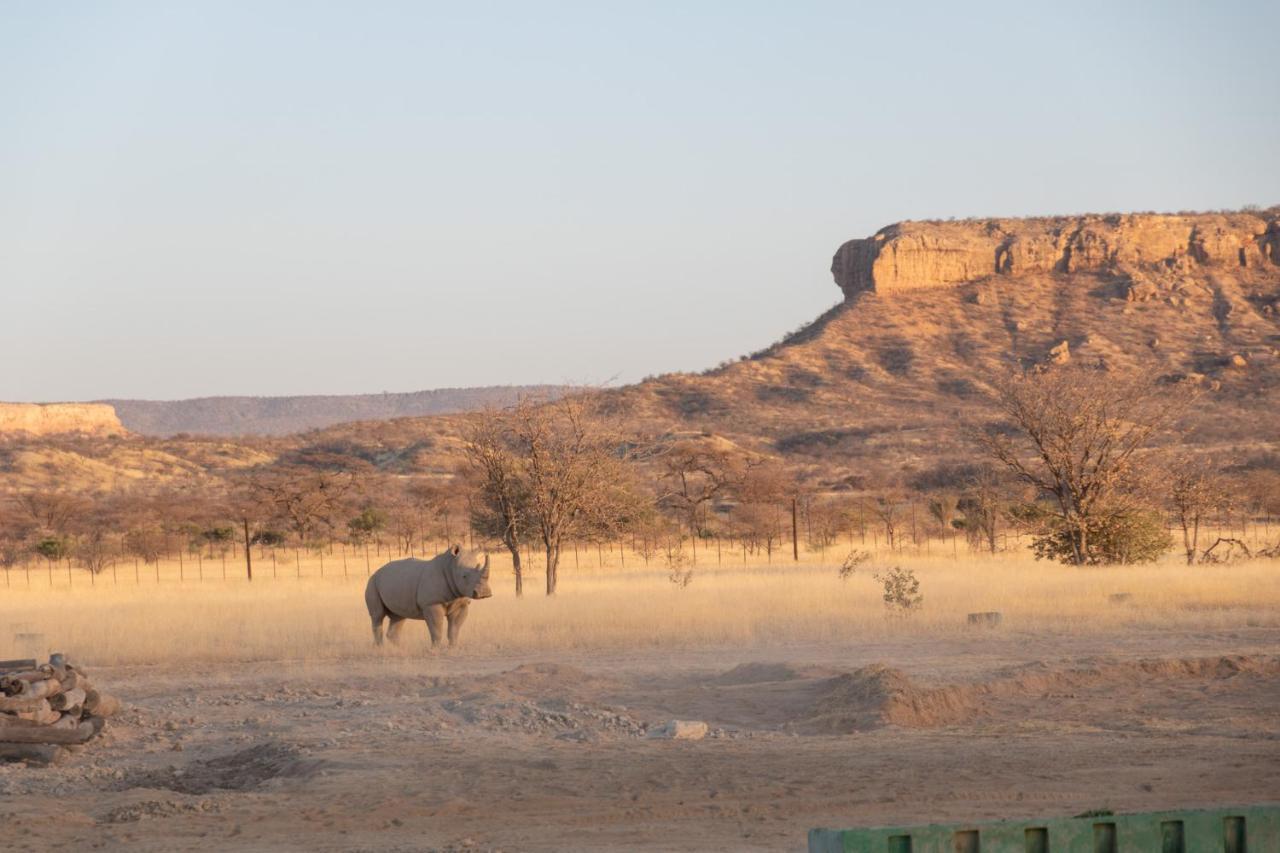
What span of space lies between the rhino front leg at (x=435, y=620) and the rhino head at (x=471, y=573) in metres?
0.56

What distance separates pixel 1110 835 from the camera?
19.8ft

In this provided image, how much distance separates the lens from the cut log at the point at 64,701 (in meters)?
13.7

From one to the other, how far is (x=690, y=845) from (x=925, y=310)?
9779 cm

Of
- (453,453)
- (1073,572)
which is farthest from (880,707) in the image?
(453,453)

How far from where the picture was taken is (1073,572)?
2881 centimetres

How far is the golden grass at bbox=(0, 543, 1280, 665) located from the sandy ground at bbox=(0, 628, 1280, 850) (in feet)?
7.11

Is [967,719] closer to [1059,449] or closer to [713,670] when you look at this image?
[713,670]

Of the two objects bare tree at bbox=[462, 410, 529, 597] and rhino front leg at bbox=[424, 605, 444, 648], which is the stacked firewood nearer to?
rhino front leg at bbox=[424, 605, 444, 648]

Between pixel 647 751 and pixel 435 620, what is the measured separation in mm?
8757

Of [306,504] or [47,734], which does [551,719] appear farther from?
[306,504]

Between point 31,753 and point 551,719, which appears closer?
point 31,753

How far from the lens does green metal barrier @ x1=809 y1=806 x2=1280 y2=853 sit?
19.4 feet

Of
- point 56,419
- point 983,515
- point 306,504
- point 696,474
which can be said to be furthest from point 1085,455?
point 56,419

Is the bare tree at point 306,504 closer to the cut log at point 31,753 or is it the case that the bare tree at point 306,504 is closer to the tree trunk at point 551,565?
the tree trunk at point 551,565
